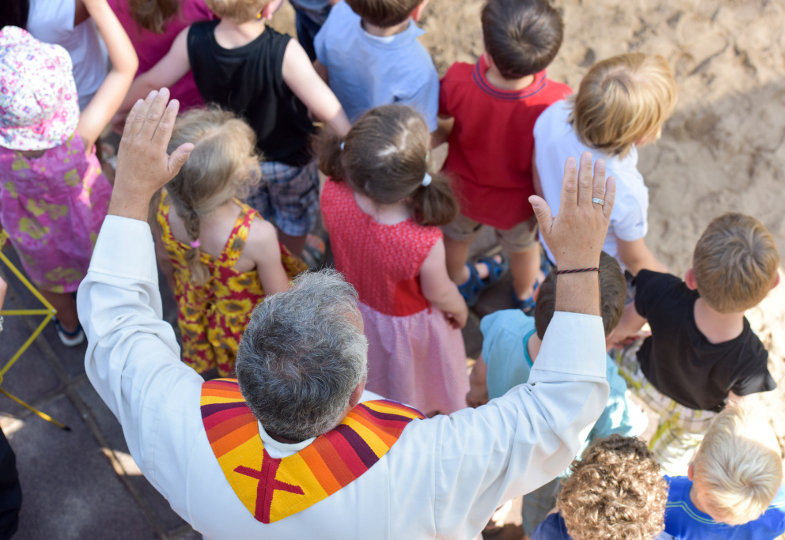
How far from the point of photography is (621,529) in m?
1.70

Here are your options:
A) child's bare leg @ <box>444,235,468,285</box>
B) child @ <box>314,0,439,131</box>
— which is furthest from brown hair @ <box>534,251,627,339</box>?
child's bare leg @ <box>444,235,468,285</box>

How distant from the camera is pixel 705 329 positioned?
2207mm

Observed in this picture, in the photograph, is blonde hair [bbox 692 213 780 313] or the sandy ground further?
the sandy ground

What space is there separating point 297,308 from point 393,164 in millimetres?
921

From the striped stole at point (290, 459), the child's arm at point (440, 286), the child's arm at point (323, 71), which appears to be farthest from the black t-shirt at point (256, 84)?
the striped stole at point (290, 459)

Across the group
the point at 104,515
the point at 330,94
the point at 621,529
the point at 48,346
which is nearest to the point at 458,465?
the point at 621,529

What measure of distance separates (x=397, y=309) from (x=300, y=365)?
→ 1237 mm

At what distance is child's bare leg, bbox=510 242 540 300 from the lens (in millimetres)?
3292

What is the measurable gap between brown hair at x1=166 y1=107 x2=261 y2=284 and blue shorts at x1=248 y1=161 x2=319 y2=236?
0.74 m

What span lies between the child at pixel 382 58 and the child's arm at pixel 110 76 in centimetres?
83

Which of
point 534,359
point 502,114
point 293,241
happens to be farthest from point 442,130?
point 534,359

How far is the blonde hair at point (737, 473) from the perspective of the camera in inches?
71.4

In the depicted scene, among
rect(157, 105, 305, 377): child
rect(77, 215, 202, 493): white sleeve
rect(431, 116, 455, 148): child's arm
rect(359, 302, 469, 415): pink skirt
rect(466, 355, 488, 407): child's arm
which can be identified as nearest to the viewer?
rect(77, 215, 202, 493): white sleeve

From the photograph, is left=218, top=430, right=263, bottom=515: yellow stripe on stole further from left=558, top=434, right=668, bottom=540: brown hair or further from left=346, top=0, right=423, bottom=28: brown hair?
left=346, top=0, right=423, bottom=28: brown hair
